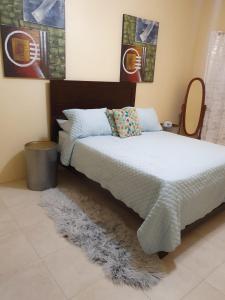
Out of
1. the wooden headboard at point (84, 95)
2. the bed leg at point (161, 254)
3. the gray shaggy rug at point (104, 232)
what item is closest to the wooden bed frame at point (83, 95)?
the wooden headboard at point (84, 95)

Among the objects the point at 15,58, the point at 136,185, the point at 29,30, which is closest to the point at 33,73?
the point at 15,58

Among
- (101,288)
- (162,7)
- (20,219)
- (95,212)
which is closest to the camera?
(101,288)

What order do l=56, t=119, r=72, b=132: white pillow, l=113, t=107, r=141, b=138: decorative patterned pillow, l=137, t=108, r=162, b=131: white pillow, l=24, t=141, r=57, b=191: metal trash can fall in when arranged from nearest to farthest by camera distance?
1. l=24, t=141, r=57, b=191: metal trash can
2. l=56, t=119, r=72, b=132: white pillow
3. l=113, t=107, r=141, b=138: decorative patterned pillow
4. l=137, t=108, r=162, b=131: white pillow

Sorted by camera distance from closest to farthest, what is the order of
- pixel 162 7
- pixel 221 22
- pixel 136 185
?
pixel 136 185, pixel 162 7, pixel 221 22

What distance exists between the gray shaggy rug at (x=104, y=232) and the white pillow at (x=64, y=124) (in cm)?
68

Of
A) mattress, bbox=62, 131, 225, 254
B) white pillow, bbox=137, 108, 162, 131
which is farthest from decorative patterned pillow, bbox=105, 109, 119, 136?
white pillow, bbox=137, 108, 162, 131

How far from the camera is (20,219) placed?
6.59 feet

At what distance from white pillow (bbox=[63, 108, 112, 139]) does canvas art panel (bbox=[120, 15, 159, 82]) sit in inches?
34.6

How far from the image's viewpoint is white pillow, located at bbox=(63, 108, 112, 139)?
8.09 ft

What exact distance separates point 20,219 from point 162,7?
3292 millimetres

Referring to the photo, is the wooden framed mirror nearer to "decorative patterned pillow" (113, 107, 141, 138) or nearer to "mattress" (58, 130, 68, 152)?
"decorative patterned pillow" (113, 107, 141, 138)

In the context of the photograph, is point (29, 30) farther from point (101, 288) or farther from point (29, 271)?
point (101, 288)

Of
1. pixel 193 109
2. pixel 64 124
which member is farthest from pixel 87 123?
pixel 193 109

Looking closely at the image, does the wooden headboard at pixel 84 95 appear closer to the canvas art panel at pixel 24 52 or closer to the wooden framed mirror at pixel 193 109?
the canvas art panel at pixel 24 52
